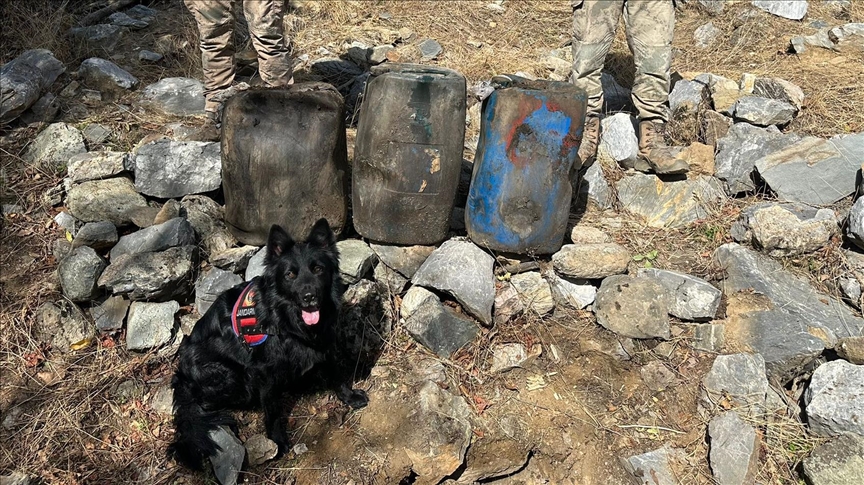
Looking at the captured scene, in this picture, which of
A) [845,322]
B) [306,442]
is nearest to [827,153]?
[845,322]

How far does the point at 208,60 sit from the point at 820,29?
6.66 m

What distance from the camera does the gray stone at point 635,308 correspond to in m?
3.47

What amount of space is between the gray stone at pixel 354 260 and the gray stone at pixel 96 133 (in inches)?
93.1

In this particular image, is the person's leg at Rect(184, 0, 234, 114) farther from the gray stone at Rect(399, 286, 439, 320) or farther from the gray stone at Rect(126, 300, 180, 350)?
the gray stone at Rect(399, 286, 439, 320)

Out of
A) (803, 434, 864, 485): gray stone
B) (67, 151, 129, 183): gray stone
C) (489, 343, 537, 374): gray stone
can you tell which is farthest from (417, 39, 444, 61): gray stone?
(803, 434, 864, 485): gray stone

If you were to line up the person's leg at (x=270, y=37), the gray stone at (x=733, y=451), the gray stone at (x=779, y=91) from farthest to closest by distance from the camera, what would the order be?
1. the gray stone at (x=779, y=91)
2. the person's leg at (x=270, y=37)
3. the gray stone at (x=733, y=451)

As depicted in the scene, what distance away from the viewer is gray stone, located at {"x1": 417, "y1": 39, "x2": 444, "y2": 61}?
6449 millimetres

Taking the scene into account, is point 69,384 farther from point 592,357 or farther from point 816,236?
point 816,236

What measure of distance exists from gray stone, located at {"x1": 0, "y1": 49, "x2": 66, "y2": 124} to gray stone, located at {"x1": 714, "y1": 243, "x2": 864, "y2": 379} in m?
5.61

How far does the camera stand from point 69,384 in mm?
3326

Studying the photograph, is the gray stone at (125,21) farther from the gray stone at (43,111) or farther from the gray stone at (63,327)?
the gray stone at (63,327)

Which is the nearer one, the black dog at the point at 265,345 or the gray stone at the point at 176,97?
the black dog at the point at 265,345

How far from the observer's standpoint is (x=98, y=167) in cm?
405

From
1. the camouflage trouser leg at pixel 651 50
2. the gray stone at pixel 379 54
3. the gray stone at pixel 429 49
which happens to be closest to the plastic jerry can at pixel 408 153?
the camouflage trouser leg at pixel 651 50
